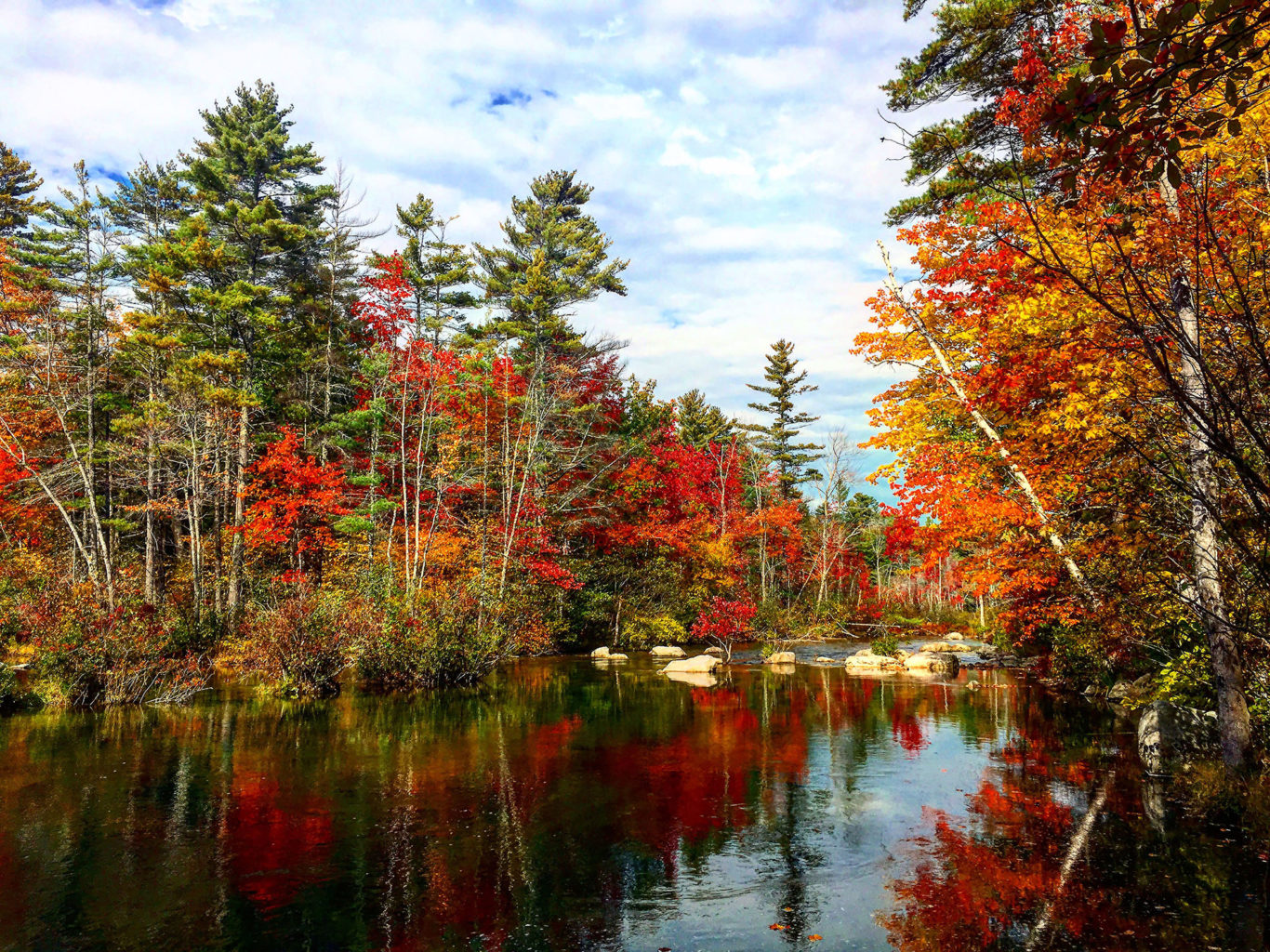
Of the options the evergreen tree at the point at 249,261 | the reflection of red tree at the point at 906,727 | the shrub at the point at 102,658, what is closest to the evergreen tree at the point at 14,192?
the evergreen tree at the point at 249,261

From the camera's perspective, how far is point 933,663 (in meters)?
22.6

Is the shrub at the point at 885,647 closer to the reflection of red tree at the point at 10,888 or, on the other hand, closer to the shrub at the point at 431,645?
the shrub at the point at 431,645

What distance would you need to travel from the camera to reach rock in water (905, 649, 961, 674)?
875 inches

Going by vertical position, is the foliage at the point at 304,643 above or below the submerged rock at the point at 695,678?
above

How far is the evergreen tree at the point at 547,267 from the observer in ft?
98.9

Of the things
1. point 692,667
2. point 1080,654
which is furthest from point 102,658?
point 1080,654

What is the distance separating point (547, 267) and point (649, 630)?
52.7 feet

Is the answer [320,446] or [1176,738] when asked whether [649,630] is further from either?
[1176,738]

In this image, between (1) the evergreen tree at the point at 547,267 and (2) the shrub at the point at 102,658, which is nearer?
(2) the shrub at the point at 102,658

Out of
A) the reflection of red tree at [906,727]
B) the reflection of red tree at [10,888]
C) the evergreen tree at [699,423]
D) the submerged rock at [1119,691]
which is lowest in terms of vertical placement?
the reflection of red tree at [906,727]

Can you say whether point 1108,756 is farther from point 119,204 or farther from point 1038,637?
point 119,204

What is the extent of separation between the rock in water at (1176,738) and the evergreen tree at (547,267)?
24197mm

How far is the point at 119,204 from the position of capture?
2867 centimetres

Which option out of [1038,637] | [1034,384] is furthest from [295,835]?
[1038,637]
